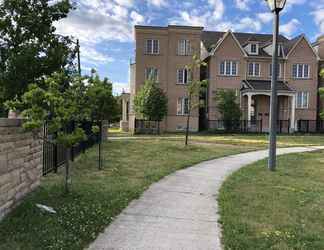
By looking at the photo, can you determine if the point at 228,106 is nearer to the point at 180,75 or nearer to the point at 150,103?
the point at 180,75

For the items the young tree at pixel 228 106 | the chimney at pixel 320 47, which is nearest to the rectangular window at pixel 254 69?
the young tree at pixel 228 106

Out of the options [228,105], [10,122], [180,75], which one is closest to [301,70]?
[228,105]

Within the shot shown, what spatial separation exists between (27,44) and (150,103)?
15619 millimetres

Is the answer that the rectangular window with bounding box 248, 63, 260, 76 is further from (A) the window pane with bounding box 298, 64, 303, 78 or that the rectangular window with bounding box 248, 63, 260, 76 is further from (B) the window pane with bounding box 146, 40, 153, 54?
(B) the window pane with bounding box 146, 40, 153, 54

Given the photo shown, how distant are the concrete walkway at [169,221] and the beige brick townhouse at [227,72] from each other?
90.2ft

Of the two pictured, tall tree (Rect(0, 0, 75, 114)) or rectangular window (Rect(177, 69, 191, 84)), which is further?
rectangular window (Rect(177, 69, 191, 84))

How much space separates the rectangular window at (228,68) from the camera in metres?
37.5

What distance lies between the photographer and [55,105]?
6730mm

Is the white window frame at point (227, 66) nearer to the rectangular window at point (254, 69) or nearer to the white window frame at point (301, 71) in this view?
the rectangular window at point (254, 69)

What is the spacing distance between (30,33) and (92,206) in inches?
582

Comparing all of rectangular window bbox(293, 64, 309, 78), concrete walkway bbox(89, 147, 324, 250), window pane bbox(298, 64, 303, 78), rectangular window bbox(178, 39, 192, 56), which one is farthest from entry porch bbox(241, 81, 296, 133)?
concrete walkway bbox(89, 147, 324, 250)

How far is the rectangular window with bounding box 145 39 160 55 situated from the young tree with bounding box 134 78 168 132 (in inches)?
154

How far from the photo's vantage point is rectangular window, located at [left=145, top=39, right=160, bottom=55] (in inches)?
1428

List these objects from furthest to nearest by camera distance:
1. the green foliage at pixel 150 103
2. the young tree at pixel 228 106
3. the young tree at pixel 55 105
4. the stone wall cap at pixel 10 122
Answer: the young tree at pixel 228 106 → the green foliage at pixel 150 103 → the young tree at pixel 55 105 → the stone wall cap at pixel 10 122
